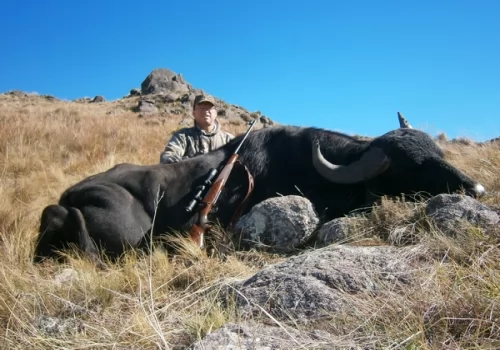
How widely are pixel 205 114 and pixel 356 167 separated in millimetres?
3180

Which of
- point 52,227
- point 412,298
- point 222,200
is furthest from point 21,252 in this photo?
point 412,298

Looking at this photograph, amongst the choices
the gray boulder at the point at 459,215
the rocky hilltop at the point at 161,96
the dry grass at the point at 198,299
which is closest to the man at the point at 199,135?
the dry grass at the point at 198,299

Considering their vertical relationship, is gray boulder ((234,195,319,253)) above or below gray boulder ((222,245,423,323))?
above

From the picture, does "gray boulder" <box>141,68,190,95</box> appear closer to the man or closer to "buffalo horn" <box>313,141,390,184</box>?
the man

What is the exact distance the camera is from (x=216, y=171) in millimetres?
5062

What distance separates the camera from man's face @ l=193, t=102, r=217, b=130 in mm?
7195

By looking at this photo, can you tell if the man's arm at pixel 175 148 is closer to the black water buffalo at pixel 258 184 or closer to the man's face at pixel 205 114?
the man's face at pixel 205 114

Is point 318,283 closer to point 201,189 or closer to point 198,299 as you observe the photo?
point 198,299

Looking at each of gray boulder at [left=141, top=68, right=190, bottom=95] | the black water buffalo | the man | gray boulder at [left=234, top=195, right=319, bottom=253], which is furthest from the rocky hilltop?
gray boulder at [left=234, top=195, right=319, bottom=253]

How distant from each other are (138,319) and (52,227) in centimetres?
261

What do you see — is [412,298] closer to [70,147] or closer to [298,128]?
[298,128]

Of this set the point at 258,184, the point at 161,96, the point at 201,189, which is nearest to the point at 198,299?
the point at 201,189

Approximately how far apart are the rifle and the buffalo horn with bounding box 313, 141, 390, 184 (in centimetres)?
94

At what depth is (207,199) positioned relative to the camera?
4773 millimetres
